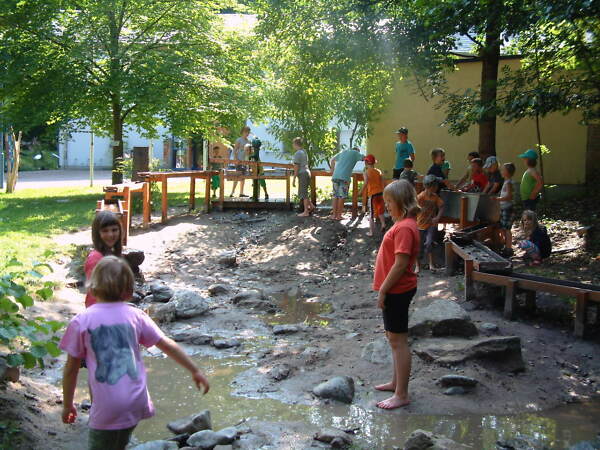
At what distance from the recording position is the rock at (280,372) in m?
6.29

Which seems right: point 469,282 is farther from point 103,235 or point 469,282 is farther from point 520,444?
point 103,235

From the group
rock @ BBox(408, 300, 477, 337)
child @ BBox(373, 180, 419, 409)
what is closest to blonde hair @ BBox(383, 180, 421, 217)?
child @ BBox(373, 180, 419, 409)

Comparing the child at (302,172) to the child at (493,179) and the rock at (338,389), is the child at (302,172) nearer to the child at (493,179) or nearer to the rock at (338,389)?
the child at (493,179)

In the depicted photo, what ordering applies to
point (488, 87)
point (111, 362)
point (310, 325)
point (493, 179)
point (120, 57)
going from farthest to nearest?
point (120, 57), point (488, 87), point (493, 179), point (310, 325), point (111, 362)

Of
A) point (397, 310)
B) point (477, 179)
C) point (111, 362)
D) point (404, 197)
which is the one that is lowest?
point (397, 310)

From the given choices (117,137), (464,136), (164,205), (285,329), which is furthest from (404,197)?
(464,136)

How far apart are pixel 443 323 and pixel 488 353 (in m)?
0.57

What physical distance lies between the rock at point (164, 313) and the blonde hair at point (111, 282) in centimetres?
506

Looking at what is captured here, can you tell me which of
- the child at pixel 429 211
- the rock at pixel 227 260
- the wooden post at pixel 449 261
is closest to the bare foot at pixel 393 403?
the wooden post at pixel 449 261

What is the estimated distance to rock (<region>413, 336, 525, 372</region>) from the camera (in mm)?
6238

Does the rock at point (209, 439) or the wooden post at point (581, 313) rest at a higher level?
the wooden post at point (581, 313)

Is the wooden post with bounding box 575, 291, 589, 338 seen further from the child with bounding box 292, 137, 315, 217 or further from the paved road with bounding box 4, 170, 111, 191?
the paved road with bounding box 4, 170, 111, 191

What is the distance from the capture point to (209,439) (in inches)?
185

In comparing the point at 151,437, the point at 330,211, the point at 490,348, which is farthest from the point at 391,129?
the point at 151,437
